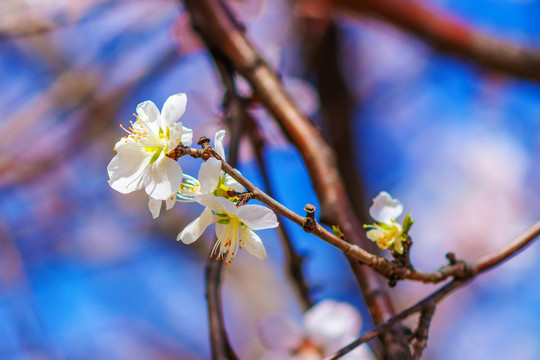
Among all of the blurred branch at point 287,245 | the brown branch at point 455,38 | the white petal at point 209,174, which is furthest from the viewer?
the brown branch at point 455,38

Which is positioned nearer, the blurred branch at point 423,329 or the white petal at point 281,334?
the blurred branch at point 423,329

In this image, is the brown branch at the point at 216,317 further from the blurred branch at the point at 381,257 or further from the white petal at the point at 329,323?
the white petal at the point at 329,323

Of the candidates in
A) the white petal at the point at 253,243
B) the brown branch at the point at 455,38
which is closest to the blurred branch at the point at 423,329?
the white petal at the point at 253,243

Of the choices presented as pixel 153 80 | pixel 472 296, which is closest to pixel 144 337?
pixel 153 80

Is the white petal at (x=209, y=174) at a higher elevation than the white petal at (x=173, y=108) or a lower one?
lower

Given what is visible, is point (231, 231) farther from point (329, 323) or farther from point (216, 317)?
point (329, 323)

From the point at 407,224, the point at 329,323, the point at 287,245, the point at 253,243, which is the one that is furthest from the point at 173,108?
the point at 329,323

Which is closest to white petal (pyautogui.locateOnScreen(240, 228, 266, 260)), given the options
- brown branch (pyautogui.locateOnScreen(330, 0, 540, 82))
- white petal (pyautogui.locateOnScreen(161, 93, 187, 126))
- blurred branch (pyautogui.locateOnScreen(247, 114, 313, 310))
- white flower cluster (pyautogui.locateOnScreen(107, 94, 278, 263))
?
white flower cluster (pyautogui.locateOnScreen(107, 94, 278, 263))
